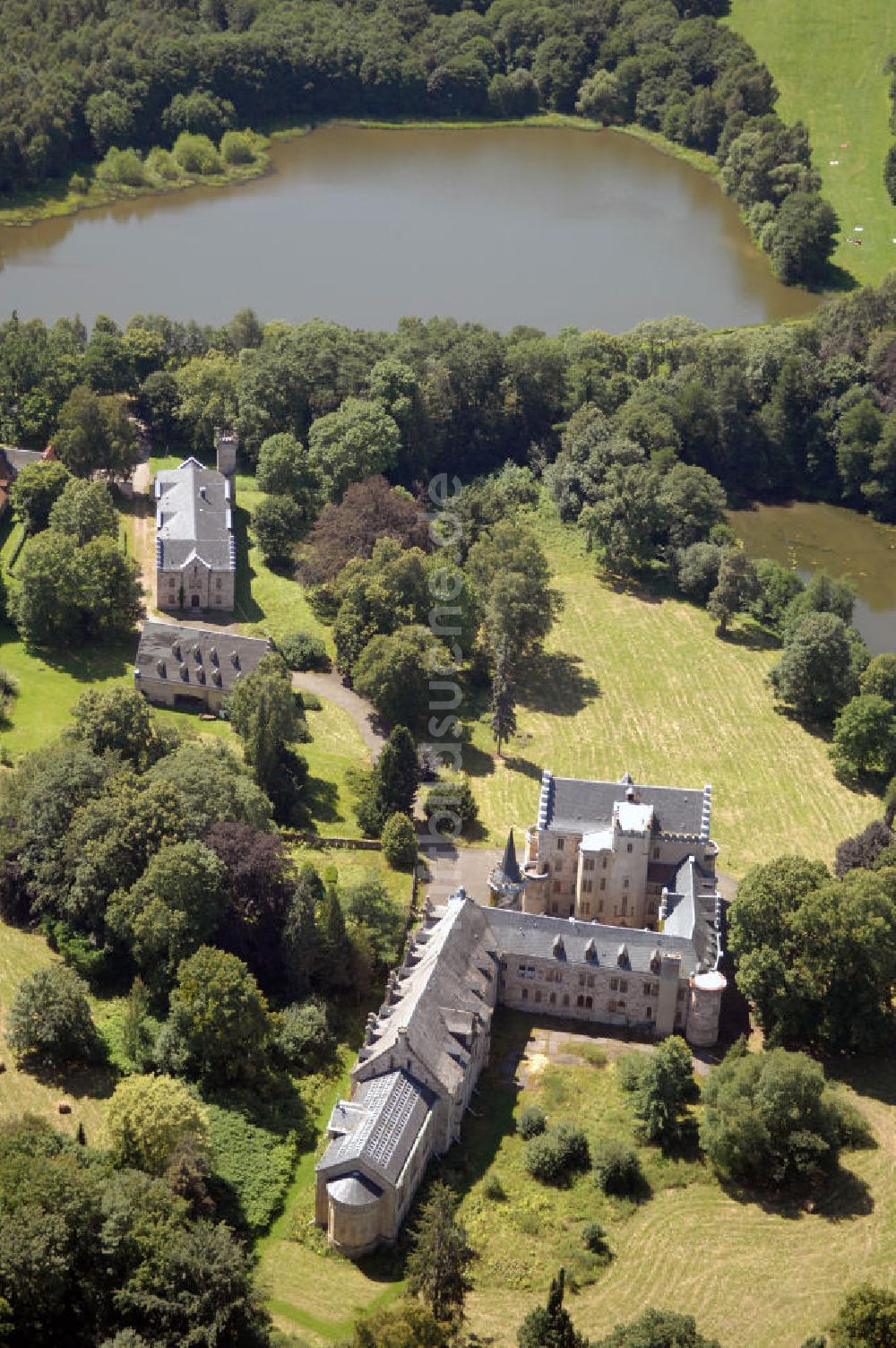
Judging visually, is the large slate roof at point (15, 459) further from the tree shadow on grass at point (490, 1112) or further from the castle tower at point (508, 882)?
the tree shadow on grass at point (490, 1112)

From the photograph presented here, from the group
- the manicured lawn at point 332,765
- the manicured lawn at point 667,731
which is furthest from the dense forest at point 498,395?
the manicured lawn at point 332,765

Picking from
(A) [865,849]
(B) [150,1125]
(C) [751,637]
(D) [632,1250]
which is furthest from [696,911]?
(C) [751,637]

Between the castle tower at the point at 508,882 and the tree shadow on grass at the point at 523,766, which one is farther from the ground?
the castle tower at the point at 508,882

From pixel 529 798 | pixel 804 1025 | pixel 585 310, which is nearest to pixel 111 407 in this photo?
pixel 529 798

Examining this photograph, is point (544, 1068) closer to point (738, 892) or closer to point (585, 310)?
point (738, 892)

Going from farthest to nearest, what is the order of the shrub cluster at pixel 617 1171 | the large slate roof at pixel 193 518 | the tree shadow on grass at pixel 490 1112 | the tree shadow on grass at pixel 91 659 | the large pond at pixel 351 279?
the large pond at pixel 351 279
the large slate roof at pixel 193 518
the tree shadow on grass at pixel 91 659
the tree shadow on grass at pixel 490 1112
the shrub cluster at pixel 617 1171

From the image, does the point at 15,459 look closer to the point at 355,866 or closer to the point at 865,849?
the point at 355,866

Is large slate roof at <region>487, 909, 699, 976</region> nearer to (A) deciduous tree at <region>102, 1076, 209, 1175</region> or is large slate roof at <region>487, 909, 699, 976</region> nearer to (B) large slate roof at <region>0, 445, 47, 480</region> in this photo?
(A) deciduous tree at <region>102, 1076, 209, 1175</region>

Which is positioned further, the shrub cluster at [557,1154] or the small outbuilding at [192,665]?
the small outbuilding at [192,665]
